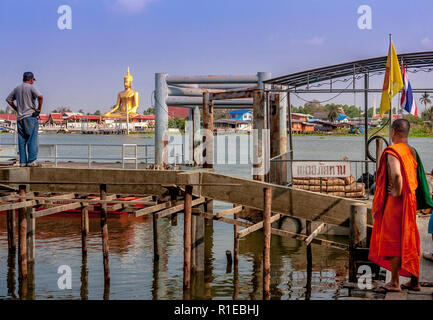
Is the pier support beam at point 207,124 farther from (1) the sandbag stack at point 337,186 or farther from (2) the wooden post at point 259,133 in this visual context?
(1) the sandbag stack at point 337,186

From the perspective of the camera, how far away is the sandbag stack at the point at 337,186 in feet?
60.1

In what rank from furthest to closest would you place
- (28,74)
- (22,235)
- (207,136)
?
(207,136)
(22,235)
(28,74)

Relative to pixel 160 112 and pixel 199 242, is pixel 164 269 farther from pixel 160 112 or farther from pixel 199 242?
pixel 160 112

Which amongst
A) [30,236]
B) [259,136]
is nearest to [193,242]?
[259,136]

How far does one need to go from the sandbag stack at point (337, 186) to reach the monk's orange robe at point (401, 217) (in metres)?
10.5

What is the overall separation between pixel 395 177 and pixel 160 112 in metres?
22.3

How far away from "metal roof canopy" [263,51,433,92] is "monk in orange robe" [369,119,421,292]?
10987 mm

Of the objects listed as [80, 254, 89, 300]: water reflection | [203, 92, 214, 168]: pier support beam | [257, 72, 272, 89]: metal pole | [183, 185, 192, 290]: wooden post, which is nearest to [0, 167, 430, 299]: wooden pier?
→ [183, 185, 192, 290]: wooden post

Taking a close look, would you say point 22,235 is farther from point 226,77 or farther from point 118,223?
point 226,77

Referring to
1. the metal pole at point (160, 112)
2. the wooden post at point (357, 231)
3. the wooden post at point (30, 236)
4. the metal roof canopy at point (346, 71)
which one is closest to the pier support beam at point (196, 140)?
the metal pole at point (160, 112)

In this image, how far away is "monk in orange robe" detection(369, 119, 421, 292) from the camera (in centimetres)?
770

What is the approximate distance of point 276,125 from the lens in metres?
20.3
